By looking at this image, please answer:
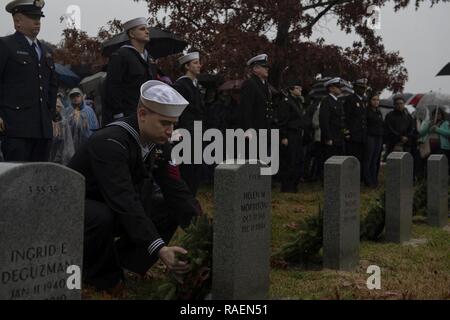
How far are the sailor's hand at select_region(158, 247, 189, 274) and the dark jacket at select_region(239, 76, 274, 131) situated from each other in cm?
668

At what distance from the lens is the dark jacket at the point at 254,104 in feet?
37.3

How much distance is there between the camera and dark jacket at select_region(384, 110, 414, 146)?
53.5 ft

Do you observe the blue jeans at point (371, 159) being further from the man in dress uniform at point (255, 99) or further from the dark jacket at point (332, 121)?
the man in dress uniform at point (255, 99)

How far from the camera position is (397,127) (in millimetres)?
16359

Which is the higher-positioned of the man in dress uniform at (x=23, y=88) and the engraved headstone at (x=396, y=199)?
the man in dress uniform at (x=23, y=88)

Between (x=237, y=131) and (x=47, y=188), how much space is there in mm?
8104

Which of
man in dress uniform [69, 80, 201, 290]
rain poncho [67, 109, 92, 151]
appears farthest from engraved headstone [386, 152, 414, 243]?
rain poncho [67, 109, 92, 151]

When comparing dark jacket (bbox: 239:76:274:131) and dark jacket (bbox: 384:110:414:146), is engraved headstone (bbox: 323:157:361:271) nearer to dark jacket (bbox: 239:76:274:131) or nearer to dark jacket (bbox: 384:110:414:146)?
dark jacket (bbox: 239:76:274:131)

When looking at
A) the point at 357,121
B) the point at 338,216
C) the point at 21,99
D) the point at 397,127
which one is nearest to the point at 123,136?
the point at 21,99

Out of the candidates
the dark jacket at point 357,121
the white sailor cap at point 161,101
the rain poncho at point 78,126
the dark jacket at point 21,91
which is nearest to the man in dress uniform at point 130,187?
the white sailor cap at point 161,101

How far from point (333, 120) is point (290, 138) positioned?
1053 millimetres

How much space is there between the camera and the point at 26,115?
21.8 ft

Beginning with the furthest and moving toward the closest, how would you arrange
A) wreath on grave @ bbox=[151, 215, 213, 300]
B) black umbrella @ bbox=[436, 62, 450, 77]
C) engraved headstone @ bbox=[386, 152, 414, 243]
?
1. black umbrella @ bbox=[436, 62, 450, 77]
2. engraved headstone @ bbox=[386, 152, 414, 243]
3. wreath on grave @ bbox=[151, 215, 213, 300]

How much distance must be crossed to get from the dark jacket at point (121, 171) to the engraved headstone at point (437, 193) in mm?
6031
